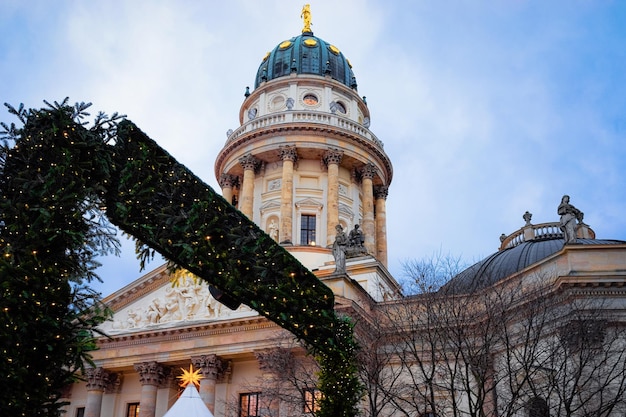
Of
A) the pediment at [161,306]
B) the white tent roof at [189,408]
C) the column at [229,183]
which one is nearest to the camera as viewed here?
the white tent roof at [189,408]

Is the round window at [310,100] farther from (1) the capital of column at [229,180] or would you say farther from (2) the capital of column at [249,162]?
(1) the capital of column at [229,180]

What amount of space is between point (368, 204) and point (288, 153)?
631cm

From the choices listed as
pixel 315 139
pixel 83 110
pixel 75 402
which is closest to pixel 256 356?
pixel 75 402

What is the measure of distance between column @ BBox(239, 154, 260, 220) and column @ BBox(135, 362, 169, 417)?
44.3ft

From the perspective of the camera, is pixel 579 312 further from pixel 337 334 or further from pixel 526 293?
pixel 337 334

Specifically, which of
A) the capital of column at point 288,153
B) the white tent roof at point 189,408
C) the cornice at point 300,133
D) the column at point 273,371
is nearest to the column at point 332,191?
the cornice at point 300,133

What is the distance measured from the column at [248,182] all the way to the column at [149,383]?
44.3 feet

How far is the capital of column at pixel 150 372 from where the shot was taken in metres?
30.7

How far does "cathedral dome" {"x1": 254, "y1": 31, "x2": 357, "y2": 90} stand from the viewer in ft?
156

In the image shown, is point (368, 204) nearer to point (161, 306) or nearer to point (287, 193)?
point (287, 193)

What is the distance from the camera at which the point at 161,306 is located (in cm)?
3212

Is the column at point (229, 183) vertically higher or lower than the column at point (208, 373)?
higher

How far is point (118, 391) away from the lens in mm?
32906

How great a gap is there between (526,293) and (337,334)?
41.2 feet
